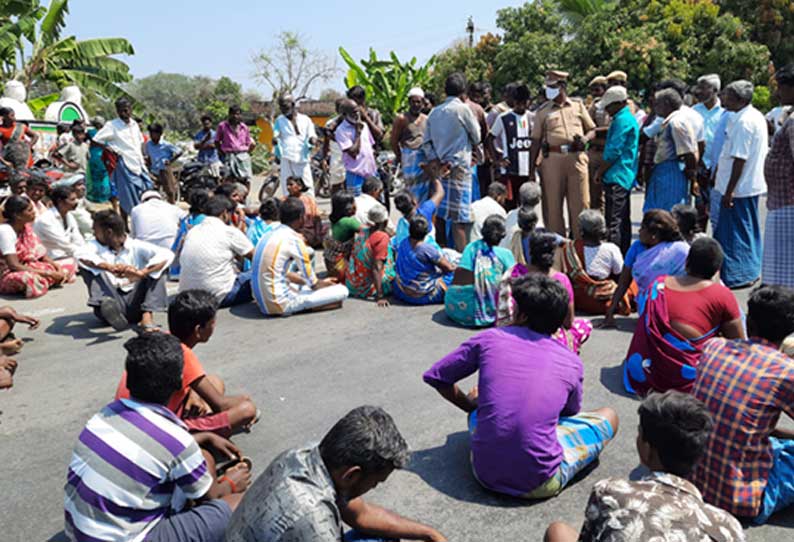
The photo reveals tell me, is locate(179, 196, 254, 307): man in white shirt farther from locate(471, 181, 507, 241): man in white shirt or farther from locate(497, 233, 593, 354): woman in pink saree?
locate(497, 233, 593, 354): woman in pink saree

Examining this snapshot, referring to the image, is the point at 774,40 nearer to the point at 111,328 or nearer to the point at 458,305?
the point at 458,305

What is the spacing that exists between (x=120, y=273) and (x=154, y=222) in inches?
60.5

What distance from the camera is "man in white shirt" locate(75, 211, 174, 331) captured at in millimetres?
6031

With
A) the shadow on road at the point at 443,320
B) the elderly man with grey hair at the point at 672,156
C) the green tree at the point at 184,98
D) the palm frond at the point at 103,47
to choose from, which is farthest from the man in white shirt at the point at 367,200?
the green tree at the point at 184,98

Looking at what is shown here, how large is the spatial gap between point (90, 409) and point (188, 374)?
62.5 inches

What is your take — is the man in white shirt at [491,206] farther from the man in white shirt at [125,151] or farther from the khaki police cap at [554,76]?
the man in white shirt at [125,151]

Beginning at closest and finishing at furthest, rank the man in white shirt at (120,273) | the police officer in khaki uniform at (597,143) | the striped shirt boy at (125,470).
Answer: the striped shirt boy at (125,470), the man in white shirt at (120,273), the police officer in khaki uniform at (597,143)

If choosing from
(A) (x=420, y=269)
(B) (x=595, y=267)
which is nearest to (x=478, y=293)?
(A) (x=420, y=269)

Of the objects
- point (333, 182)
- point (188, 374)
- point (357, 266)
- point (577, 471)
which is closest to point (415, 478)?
point (577, 471)

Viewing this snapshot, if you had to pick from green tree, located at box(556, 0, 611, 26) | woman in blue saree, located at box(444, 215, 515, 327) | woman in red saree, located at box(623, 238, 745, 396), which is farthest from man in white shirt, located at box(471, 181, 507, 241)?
green tree, located at box(556, 0, 611, 26)

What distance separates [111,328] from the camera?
661 centimetres

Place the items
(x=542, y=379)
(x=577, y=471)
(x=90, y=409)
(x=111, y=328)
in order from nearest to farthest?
(x=542, y=379) → (x=577, y=471) → (x=90, y=409) → (x=111, y=328)

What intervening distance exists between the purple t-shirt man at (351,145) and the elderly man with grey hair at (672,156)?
398 centimetres

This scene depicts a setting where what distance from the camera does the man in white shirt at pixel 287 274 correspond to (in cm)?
653
